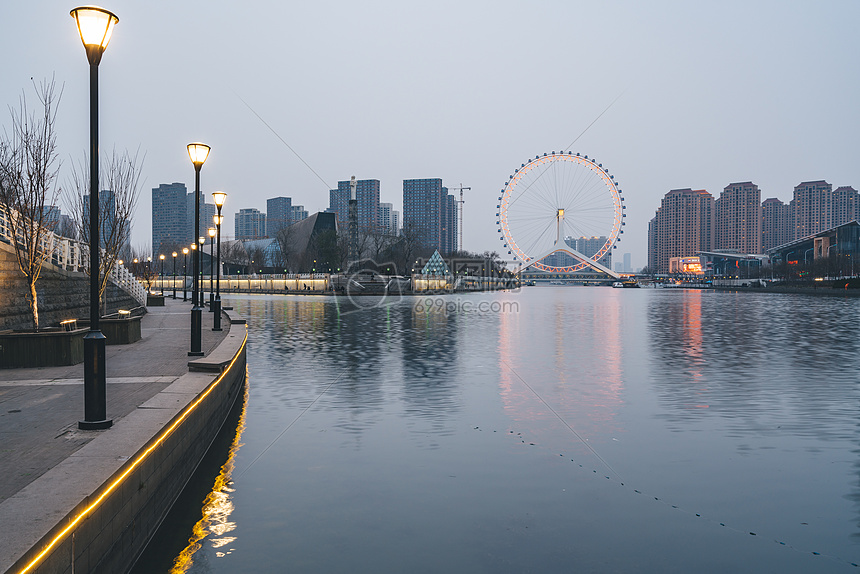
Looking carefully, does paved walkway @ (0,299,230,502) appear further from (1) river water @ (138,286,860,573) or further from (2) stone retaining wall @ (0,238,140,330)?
(2) stone retaining wall @ (0,238,140,330)

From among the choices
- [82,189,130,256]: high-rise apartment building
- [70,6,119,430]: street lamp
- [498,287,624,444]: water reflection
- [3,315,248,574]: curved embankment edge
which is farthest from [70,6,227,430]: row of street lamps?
[82,189,130,256]: high-rise apartment building

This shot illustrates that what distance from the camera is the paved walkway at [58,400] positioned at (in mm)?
7584

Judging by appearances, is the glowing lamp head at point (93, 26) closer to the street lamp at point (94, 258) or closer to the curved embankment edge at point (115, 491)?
the street lamp at point (94, 258)

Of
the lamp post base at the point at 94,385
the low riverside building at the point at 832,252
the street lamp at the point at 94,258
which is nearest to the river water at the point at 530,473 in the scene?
the lamp post base at the point at 94,385

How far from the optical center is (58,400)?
11.3 metres

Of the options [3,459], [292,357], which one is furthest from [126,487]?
[292,357]

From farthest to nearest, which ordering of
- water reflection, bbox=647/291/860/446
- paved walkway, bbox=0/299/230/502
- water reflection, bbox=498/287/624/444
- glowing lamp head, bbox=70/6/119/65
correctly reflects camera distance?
water reflection, bbox=498/287/624/444
water reflection, bbox=647/291/860/446
glowing lamp head, bbox=70/6/119/65
paved walkway, bbox=0/299/230/502

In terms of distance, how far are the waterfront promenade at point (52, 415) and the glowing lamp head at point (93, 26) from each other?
16.8ft

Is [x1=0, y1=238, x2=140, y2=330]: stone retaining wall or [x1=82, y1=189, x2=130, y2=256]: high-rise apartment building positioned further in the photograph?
[x1=82, y1=189, x2=130, y2=256]: high-rise apartment building

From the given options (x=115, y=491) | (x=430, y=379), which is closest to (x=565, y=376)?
(x=430, y=379)

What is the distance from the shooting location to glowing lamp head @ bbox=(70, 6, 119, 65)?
8.99 meters

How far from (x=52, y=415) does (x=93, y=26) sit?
5.70 meters

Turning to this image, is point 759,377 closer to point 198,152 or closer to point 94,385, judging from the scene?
Answer: point 198,152

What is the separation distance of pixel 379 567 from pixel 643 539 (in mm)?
3013
